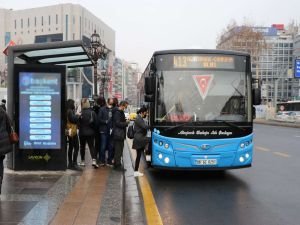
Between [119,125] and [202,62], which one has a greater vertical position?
[202,62]

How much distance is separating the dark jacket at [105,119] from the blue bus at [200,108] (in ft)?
5.73

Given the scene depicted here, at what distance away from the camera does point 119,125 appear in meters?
11.0

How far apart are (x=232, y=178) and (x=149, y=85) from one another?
298 cm

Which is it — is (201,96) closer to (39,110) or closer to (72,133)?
(72,133)

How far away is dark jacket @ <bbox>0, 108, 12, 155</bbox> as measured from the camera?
7.19 meters

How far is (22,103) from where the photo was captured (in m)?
9.93

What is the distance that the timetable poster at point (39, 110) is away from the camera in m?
9.92

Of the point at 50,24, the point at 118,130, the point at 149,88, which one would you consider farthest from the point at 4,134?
the point at 50,24

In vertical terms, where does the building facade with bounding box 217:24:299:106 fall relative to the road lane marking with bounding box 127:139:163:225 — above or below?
above

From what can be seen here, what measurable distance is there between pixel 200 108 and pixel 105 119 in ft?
9.13

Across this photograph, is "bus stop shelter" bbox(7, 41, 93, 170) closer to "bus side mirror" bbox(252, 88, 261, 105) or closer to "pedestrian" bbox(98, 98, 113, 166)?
"pedestrian" bbox(98, 98, 113, 166)

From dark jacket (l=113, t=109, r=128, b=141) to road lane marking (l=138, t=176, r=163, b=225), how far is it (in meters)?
1.27

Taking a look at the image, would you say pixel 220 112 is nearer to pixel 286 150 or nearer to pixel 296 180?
pixel 296 180

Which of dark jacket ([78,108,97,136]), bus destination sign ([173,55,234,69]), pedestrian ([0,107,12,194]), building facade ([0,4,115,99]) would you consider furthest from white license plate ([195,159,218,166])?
building facade ([0,4,115,99])
